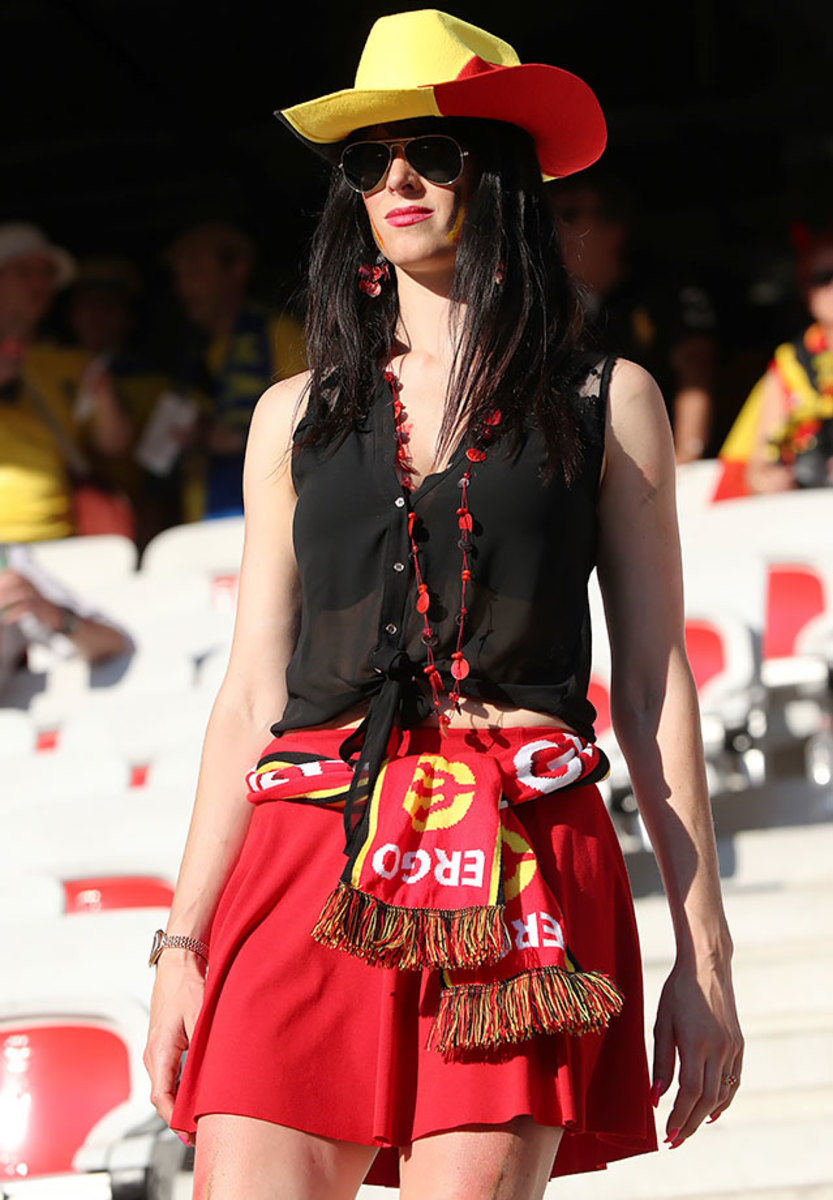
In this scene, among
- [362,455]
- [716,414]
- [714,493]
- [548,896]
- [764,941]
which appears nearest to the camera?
[548,896]

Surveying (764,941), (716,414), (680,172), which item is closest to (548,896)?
(764,941)

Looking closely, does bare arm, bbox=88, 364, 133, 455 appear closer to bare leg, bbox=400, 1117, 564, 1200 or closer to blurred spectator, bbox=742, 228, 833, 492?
blurred spectator, bbox=742, 228, 833, 492

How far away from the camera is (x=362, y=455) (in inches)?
77.1

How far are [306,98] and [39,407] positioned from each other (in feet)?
10.3

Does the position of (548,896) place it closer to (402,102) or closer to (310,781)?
(310,781)

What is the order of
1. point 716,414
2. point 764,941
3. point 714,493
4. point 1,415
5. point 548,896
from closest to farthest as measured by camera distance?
point 548,896, point 764,941, point 714,493, point 1,415, point 716,414

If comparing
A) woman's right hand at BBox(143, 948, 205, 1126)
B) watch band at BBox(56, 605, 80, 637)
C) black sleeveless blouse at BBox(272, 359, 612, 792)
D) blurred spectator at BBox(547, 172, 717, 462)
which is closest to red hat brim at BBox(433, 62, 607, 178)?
black sleeveless blouse at BBox(272, 359, 612, 792)

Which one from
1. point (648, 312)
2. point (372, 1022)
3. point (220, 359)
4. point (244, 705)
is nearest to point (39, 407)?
point (220, 359)

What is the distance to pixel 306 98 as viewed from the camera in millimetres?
9055

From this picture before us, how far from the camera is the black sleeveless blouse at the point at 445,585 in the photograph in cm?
185

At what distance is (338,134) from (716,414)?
5978 mm

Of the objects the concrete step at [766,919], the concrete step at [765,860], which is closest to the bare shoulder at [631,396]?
the concrete step at [766,919]

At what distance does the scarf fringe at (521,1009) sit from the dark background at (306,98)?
6.98 meters

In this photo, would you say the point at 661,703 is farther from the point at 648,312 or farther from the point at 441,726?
the point at 648,312
